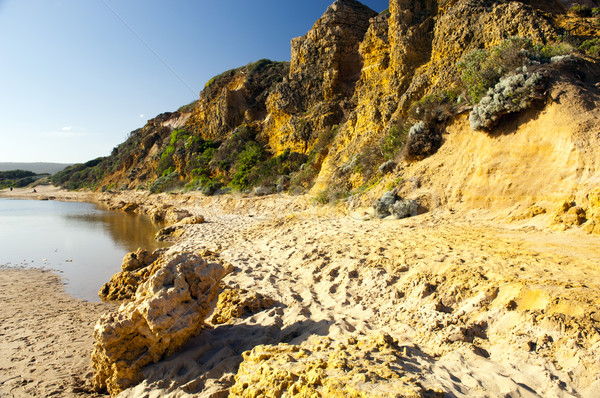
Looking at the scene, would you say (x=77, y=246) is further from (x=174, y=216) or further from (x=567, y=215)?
(x=567, y=215)

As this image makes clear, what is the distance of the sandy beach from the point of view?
2.66m

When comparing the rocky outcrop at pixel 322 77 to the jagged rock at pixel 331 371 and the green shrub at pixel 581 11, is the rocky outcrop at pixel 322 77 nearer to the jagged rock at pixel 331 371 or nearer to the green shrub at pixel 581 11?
the green shrub at pixel 581 11

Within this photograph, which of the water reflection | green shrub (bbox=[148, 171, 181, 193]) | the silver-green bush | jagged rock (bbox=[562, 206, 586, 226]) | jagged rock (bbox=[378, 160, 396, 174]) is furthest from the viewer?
green shrub (bbox=[148, 171, 181, 193])

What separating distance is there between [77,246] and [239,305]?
9957 millimetres

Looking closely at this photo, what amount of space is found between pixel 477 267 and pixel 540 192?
3.07m

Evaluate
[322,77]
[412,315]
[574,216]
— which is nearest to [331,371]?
[412,315]

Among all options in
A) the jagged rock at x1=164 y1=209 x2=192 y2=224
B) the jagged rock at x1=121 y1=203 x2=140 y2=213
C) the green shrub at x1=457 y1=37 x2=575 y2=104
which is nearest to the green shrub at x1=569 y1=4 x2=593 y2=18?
the green shrub at x1=457 y1=37 x2=575 y2=104

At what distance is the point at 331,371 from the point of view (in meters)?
2.40

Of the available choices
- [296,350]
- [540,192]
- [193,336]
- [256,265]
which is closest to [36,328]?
[193,336]

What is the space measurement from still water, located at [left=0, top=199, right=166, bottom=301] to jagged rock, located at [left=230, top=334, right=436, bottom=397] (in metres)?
5.36

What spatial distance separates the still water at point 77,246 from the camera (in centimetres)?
812

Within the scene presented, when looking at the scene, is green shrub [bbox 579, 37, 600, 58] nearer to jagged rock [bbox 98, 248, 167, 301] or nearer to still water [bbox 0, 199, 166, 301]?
jagged rock [bbox 98, 248, 167, 301]

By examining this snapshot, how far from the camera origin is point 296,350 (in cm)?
300

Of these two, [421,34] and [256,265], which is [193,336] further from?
[421,34]
